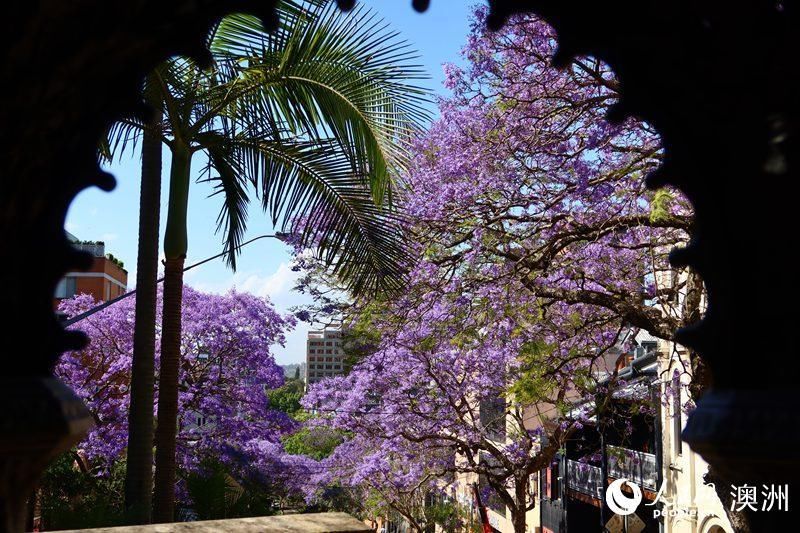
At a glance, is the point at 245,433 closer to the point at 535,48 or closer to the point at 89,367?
the point at 89,367

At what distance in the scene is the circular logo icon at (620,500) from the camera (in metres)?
20.2

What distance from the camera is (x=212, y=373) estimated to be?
21.1 meters

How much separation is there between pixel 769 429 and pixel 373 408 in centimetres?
2027

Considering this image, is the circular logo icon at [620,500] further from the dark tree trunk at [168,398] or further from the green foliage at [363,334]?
the dark tree trunk at [168,398]

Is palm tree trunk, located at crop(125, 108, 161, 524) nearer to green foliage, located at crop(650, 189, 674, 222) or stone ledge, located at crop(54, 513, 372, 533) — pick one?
stone ledge, located at crop(54, 513, 372, 533)

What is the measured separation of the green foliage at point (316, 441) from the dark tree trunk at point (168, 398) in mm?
22537

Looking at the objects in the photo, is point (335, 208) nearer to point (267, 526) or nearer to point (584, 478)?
point (267, 526)

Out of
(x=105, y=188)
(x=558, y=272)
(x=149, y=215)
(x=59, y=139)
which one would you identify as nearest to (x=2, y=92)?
(x=59, y=139)

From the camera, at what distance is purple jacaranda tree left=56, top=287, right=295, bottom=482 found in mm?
20375

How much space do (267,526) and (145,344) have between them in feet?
19.7

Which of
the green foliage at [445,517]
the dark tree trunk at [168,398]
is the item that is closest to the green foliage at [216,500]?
the dark tree trunk at [168,398]

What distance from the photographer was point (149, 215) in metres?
10.5

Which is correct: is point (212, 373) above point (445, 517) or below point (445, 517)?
above

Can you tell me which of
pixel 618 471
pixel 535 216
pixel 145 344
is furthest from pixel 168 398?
pixel 618 471
